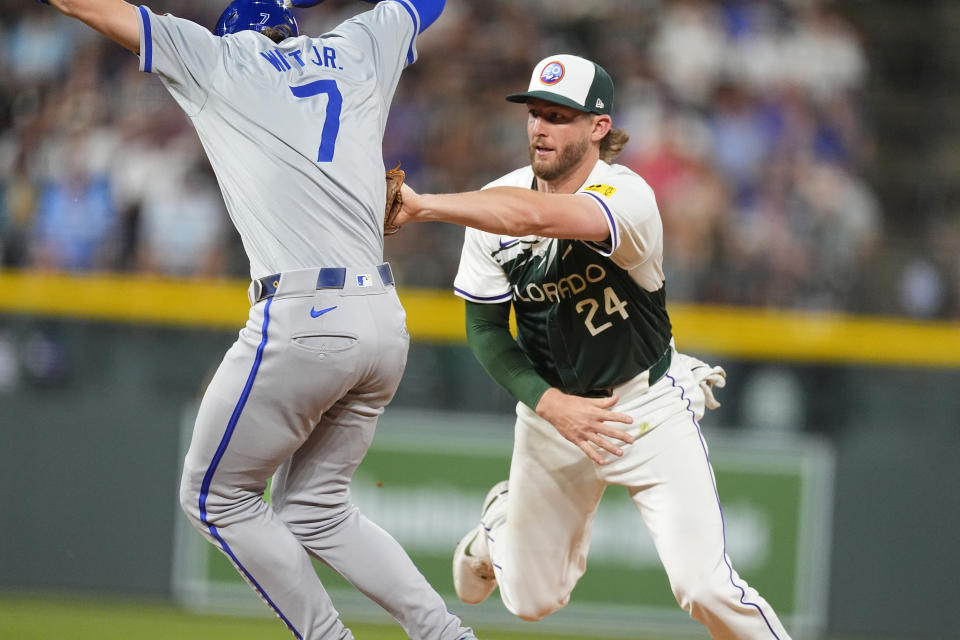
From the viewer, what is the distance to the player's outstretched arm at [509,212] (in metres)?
3.66

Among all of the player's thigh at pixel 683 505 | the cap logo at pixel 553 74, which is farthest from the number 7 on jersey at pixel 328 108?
the player's thigh at pixel 683 505

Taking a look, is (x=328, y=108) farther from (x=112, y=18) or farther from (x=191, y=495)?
(x=191, y=495)

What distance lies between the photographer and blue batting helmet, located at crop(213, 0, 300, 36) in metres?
4.12

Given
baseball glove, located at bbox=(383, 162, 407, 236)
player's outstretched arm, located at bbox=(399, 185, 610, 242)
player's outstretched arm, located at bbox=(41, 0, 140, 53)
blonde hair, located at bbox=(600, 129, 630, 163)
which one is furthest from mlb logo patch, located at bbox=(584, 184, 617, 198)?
player's outstretched arm, located at bbox=(41, 0, 140, 53)

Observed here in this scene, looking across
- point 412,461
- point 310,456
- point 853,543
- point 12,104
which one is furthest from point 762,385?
point 12,104

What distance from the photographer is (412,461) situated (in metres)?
7.36

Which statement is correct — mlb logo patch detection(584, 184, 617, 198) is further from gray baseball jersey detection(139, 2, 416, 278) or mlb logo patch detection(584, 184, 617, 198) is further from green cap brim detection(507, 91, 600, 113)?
gray baseball jersey detection(139, 2, 416, 278)

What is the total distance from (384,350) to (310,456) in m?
0.50

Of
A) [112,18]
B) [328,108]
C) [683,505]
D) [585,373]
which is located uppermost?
[112,18]

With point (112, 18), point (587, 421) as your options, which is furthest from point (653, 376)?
point (112, 18)

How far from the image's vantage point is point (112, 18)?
3.63m

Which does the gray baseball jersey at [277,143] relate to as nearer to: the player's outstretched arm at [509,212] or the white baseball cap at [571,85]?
the player's outstretched arm at [509,212]

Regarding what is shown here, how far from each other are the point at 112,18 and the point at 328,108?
2.27ft

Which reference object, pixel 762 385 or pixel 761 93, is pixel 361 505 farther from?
pixel 761 93
